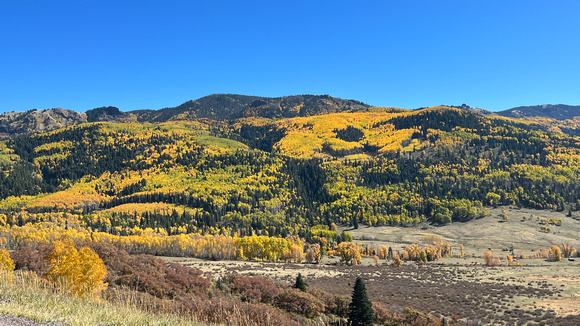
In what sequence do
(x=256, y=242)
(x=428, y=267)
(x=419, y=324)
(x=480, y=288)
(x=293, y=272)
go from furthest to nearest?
1. (x=256, y=242)
2. (x=428, y=267)
3. (x=293, y=272)
4. (x=480, y=288)
5. (x=419, y=324)

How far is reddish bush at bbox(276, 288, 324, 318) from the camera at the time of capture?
151ft

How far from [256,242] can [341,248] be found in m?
40.1

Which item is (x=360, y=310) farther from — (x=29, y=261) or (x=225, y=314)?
(x=29, y=261)

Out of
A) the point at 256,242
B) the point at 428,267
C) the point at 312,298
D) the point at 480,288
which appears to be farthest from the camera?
the point at 256,242

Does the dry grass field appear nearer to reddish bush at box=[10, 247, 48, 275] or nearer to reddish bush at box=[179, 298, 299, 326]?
reddish bush at box=[10, 247, 48, 275]

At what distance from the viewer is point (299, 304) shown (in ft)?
154

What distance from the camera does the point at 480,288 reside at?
107 metres

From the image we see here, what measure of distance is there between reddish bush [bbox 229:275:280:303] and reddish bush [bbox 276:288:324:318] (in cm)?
121

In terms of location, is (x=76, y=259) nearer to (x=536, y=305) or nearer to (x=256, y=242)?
(x=536, y=305)

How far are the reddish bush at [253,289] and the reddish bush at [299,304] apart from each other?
3.98 feet

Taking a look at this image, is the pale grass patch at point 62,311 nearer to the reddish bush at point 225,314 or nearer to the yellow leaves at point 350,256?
the reddish bush at point 225,314

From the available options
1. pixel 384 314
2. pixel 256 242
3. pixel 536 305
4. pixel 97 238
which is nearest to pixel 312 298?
pixel 384 314

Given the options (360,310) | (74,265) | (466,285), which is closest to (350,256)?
(466,285)

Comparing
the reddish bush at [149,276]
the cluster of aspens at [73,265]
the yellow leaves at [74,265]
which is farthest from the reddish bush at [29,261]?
the reddish bush at [149,276]
